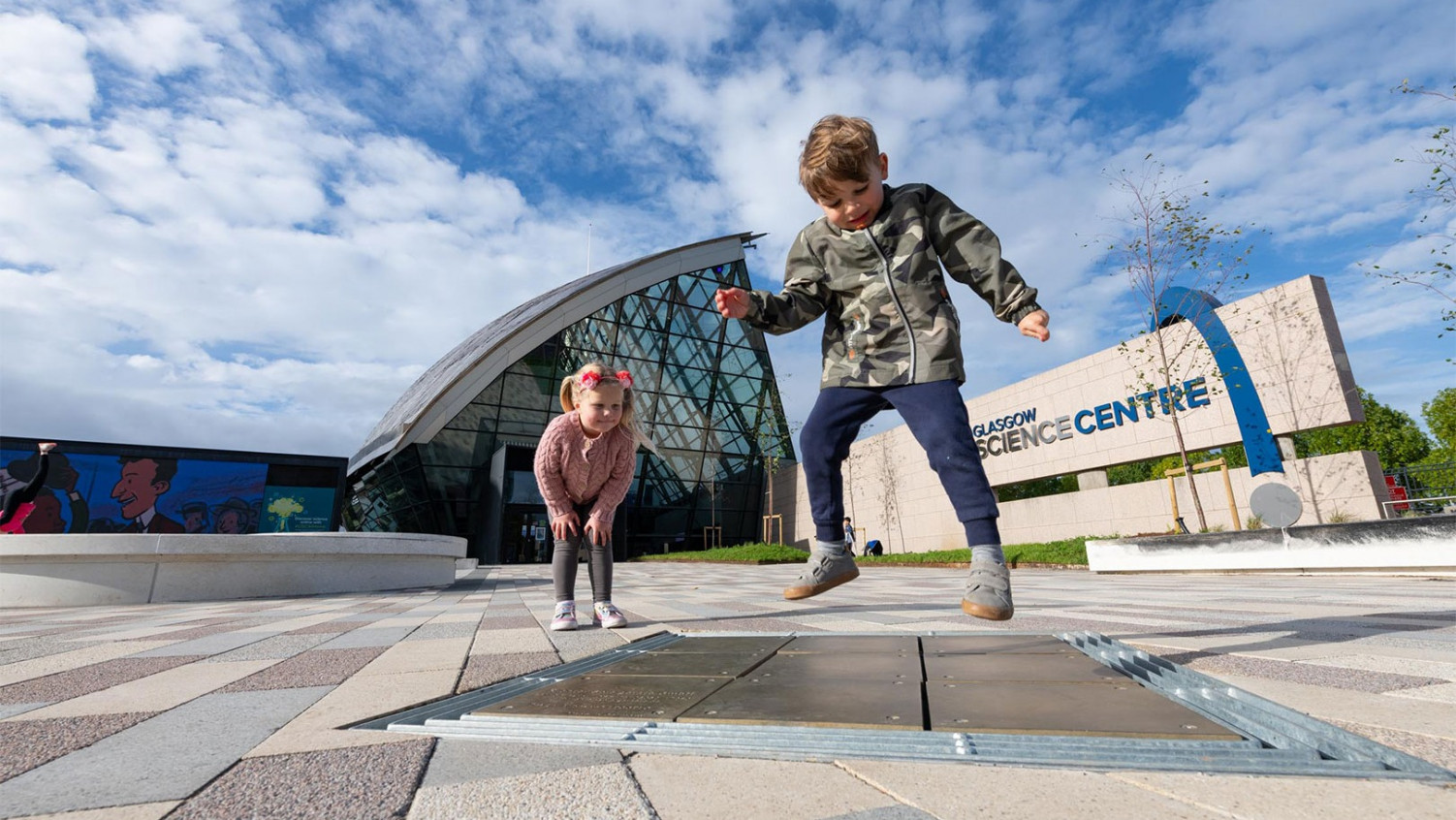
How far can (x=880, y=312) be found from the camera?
2.42 meters

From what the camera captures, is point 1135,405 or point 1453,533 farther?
point 1135,405

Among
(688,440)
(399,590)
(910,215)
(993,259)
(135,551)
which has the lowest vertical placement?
(399,590)

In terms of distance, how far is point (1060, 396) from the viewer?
15.3 m

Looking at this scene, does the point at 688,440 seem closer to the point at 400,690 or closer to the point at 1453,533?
the point at 1453,533

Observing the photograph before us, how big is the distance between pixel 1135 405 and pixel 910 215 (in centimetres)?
1348

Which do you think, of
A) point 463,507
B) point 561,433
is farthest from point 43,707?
point 463,507

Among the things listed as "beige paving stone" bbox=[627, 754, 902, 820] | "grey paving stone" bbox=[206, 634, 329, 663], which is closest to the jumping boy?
"beige paving stone" bbox=[627, 754, 902, 820]

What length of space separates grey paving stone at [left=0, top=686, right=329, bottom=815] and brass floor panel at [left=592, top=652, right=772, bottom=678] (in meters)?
0.82

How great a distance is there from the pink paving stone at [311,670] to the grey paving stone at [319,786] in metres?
0.87

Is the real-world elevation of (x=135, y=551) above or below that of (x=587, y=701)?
above

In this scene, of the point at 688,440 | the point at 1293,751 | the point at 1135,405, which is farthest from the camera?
the point at 688,440

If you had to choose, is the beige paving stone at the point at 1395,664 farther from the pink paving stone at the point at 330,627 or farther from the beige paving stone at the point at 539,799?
the pink paving stone at the point at 330,627

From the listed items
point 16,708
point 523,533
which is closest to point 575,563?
point 16,708

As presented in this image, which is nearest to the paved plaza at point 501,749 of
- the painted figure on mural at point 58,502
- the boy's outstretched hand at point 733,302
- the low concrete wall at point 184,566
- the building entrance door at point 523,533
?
the boy's outstretched hand at point 733,302
